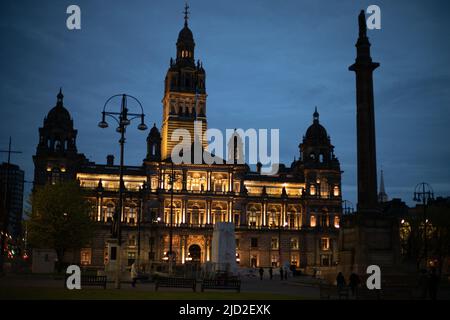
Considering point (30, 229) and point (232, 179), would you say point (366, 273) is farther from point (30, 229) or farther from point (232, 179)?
point (232, 179)

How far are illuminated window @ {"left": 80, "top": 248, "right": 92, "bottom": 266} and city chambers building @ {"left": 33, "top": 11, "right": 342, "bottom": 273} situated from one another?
0.18 meters

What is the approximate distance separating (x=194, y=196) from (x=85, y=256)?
22.8 metres

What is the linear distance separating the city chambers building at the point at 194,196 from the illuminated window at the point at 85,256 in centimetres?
18

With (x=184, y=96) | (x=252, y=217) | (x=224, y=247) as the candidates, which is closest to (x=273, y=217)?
(x=252, y=217)

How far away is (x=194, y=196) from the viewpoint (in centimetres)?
11319

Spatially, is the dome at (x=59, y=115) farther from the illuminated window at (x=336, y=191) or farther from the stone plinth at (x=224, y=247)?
the stone plinth at (x=224, y=247)

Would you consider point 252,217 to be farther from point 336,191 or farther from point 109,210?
point 109,210

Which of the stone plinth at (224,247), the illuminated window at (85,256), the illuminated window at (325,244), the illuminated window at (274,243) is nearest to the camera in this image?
the stone plinth at (224,247)

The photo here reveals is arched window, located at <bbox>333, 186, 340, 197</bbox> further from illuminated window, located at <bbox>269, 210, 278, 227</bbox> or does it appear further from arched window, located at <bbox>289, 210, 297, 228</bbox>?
illuminated window, located at <bbox>269, 210, 278, 227</bbox>

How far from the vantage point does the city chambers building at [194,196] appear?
109938 mm

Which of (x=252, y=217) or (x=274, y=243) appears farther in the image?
A: (x=252, y=217)

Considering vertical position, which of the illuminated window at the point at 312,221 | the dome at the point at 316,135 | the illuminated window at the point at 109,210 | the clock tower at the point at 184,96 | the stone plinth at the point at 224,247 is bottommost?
the stone plinth at the point at 224,247

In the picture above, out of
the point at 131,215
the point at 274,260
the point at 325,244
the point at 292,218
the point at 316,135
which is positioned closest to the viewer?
the point at 131,215

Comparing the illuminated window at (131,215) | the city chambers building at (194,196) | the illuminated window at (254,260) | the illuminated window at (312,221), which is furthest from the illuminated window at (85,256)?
the illuminated window at (312,221)
